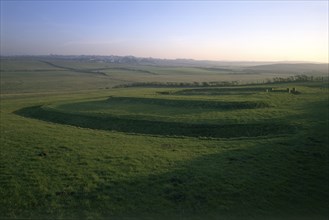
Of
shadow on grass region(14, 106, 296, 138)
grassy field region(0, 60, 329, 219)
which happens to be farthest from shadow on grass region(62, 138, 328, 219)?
shadow on grass region(14, 106, 296, 138)

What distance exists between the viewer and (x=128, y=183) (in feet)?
58.8

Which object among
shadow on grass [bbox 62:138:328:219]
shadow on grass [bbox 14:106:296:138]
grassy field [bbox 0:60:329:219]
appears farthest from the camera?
shadow on grass [bbox 14:106:296:138]

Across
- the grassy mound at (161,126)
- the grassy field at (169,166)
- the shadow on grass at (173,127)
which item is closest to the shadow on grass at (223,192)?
the grassy field at (169,166)

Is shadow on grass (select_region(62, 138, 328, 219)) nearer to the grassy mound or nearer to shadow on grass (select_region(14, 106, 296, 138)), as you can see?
shadow on grass (select_region(14, 106, 296, 138))

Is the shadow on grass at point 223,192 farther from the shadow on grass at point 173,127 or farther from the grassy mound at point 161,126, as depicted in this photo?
the grassy mound at point 161,126

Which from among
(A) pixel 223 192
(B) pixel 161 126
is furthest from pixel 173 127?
(A) pixel 223 192

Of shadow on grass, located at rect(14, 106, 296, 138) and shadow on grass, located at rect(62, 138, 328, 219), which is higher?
shadow on grass, located at rect(14, 106, 296, 138)

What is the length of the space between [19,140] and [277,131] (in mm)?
20472

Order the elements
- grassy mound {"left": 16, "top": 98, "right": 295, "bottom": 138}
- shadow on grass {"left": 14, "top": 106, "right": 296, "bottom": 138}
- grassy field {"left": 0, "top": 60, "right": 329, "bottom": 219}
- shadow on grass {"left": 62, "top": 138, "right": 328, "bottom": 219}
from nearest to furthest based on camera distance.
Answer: shadow on grass {"left": 62, "top": 138, "right": 328, "bottom": 219}, grassy field {"left": 0, "top": 60, "right": 329, "bottom": 219}, shadow on grass {"left": 14, "top": 106, "right": 296, "bottom": 138}, grassy mound {"left": 16, "top": 98, "right": 295, "bottom": 138}

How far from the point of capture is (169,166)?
2038 centimetres

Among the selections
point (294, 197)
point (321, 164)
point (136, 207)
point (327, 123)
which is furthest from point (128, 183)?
point (327, 123)

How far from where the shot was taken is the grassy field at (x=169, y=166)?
1573 centimetres

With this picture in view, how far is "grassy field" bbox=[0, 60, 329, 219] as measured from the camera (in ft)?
51.6

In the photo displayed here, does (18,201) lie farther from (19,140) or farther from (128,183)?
(19,140)
